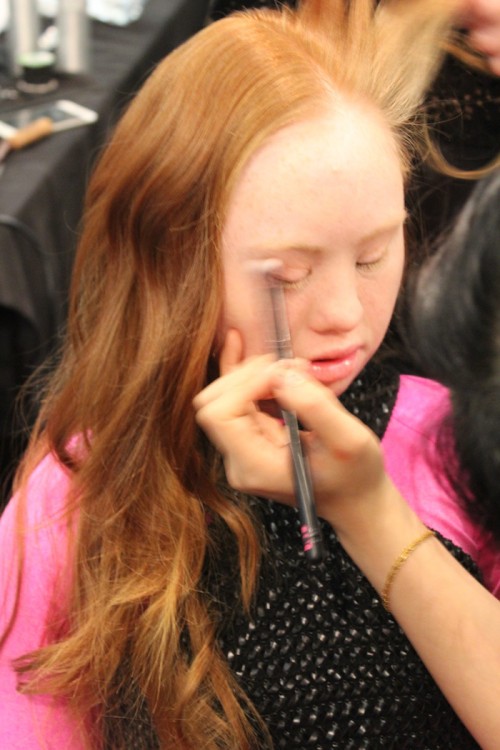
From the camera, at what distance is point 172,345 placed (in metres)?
0.73

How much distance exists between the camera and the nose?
2.20 ft

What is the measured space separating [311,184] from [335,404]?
16 centimetres

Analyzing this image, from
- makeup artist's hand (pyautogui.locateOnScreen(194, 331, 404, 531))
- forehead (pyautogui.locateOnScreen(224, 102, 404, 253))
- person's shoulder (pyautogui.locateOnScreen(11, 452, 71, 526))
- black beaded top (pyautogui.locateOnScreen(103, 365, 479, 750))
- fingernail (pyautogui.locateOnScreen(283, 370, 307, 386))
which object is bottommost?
black beaded top (pyautogui.locateOnScreen(103, 365, 479, 750))

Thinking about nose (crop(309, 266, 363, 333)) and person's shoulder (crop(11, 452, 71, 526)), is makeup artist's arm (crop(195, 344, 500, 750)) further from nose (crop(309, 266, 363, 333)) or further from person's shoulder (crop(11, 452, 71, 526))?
person's shoulder (crop(11, 452, 71, 526))

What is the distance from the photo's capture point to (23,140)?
1.34 m

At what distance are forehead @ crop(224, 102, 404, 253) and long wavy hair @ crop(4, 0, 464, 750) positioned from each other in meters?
0.01

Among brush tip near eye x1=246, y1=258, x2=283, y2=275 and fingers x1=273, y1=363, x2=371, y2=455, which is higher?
brush tip near eye x1=246, y1=258, x2=283, y2=275

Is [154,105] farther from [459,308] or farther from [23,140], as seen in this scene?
[23,140]

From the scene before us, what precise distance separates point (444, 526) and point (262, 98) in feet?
1.26

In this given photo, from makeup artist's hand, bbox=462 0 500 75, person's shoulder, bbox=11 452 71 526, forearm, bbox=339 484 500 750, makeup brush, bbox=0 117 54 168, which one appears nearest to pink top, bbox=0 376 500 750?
person's shoulder, bbox=11 452 71 526

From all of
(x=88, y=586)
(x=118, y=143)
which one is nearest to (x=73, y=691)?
(x=88, y=586)

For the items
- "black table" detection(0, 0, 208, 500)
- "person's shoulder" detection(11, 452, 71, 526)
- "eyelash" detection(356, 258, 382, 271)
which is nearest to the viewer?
"eyelash" detection(356, 258, 382, 271)

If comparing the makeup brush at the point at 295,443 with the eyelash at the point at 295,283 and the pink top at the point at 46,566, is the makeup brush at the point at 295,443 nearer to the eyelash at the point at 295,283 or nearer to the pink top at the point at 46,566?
the eyelash at the point at 295,283

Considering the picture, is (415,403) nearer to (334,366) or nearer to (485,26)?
(334,366)
